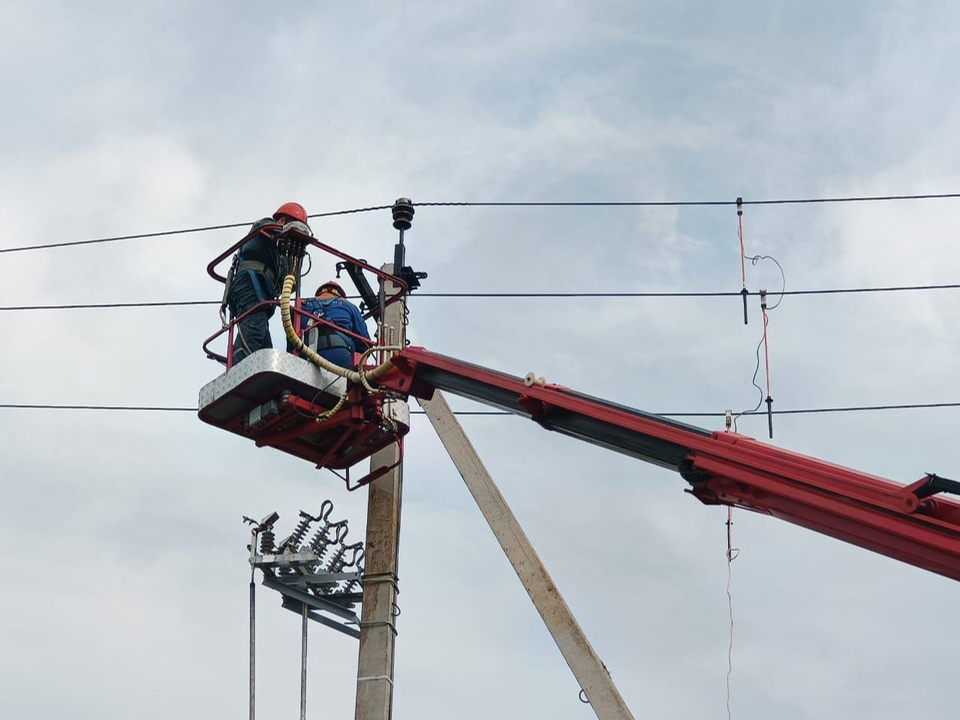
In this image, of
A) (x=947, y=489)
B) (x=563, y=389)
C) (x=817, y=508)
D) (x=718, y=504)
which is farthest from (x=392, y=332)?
(x=947, y=489)

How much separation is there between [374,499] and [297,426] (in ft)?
3.40

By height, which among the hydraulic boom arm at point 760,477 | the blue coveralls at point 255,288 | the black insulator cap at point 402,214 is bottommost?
the hydraulic boom arm at point 760,477

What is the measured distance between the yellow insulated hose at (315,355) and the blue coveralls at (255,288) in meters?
0.33

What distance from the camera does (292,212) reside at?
38.9ft

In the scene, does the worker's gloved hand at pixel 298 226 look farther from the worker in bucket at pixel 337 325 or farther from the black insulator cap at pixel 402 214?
the black insulator cap at pixel 402 214

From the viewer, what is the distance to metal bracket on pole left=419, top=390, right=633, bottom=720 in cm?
1045

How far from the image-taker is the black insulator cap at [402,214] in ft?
42.7

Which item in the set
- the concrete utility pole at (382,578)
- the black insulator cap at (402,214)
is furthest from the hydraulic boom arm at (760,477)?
the black insulator cap at (402,214)

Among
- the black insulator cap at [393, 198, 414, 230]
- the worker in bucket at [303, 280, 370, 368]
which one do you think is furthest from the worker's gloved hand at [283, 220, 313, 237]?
the black insulator cap at [393, 198, 414, 230]

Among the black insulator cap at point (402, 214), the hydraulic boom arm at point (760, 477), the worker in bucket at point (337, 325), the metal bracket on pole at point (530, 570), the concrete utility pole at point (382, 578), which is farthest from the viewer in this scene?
the black insulator cap at point (402, 214)

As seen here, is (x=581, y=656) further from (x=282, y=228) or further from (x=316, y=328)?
(x=282, y=228)

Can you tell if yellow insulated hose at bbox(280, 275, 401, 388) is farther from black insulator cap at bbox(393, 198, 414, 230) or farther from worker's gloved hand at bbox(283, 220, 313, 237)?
black insulator cap at bbox(393, 198, 414, 230)

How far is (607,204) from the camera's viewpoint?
1456cm

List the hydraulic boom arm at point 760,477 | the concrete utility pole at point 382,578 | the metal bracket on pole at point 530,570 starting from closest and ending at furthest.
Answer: the hydraulic boom arm at point 760,477 → the metal bracket on pole at point 530,570 → the concrete utility pole at point 382,578
